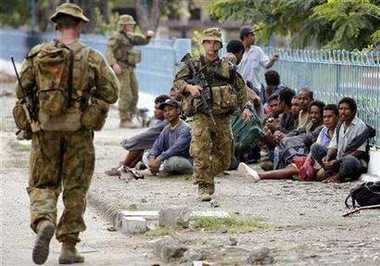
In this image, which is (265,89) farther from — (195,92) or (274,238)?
(274,238)

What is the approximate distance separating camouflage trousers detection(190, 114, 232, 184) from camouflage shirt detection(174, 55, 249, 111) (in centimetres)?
28

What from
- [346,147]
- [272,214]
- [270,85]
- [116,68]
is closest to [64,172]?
[272,214]

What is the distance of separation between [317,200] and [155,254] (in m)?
3.30

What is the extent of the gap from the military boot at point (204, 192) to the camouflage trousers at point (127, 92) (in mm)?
9928

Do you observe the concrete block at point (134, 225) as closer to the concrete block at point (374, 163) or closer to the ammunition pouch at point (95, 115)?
the ammunition pouch at point (95, 115)

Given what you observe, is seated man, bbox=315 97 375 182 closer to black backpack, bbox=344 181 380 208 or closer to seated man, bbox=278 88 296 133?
seated man, bbox=278 88 296 133

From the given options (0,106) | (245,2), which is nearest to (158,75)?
(0,106)

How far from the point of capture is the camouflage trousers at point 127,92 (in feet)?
74.4

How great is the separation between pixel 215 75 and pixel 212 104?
0.30 m

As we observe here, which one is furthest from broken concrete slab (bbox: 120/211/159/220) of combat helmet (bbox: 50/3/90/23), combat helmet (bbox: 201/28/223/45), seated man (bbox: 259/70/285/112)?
seated man (bbox: 259/70/285/112)

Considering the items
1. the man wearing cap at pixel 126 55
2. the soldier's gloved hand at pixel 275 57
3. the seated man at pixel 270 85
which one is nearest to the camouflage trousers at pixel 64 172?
the seated man at pixel 270 85

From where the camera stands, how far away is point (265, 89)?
1764cm

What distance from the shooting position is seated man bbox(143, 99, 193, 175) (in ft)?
48.5

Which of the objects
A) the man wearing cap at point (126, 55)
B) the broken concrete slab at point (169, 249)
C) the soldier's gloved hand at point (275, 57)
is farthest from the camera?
the man wearing cap at point (126, 55)
